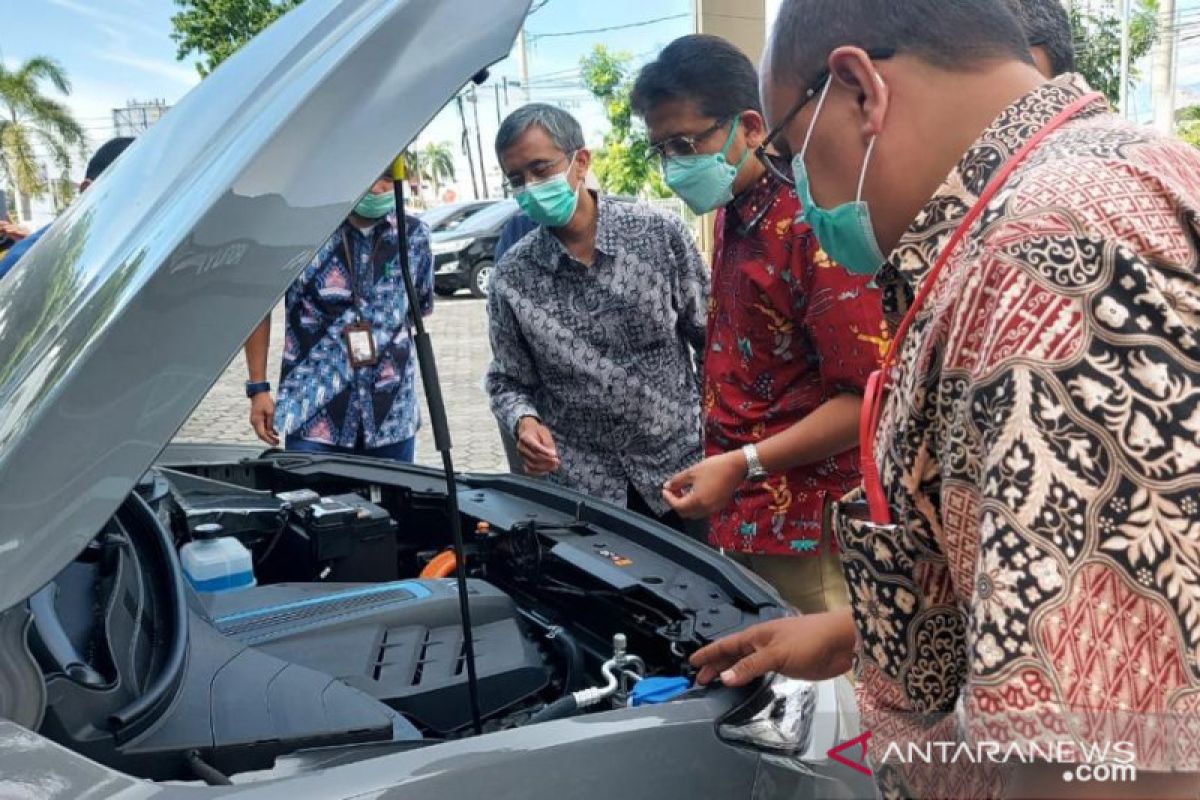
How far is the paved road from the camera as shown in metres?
6.80

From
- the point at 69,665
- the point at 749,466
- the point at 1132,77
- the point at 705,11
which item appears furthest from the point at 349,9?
the point at 1132,77

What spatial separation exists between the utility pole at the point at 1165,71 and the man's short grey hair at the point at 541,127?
21.6 metres

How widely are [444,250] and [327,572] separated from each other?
1404 centimetres

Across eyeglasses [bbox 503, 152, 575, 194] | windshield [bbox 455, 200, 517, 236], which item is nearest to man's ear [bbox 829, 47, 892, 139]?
eyeglasses [bbox 503, 152, 575, 194]

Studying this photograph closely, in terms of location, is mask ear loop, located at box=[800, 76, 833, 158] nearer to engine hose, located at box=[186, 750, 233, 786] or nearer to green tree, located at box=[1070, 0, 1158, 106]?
engine hose, located at box=[186, 750, 233, 786]

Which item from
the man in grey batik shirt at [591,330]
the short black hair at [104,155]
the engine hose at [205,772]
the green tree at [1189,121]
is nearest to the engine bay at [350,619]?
the engine hose at [205,772]

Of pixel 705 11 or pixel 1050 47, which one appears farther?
pixel 705 11

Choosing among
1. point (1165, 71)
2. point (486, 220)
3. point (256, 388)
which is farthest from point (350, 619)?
point (1165, 71)

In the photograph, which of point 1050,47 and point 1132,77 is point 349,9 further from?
point 1132,77

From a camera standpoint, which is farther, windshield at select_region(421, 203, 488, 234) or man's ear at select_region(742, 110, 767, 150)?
windshield at select_region(421, 203, 488, 234)

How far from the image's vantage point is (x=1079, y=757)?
2.31 ft

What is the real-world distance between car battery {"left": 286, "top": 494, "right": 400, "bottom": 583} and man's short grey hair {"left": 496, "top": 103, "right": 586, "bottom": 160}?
1.15m

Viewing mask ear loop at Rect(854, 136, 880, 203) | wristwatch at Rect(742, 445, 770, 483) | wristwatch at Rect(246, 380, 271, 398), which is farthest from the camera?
wristwatch at Rect(246, 380, 271, 398)

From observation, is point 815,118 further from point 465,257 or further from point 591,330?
point 465,257
